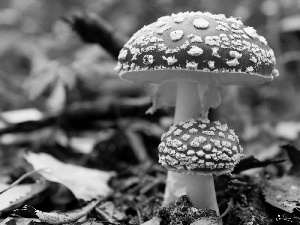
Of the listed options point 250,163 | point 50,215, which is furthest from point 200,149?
point 50,215

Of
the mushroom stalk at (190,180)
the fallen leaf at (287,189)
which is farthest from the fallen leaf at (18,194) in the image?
the fallen leaf at (287,189)

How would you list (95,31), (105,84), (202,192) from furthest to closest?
1. (105,84)
2. (95,31)
3. (202,192)

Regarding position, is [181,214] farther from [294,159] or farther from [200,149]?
[294,159]

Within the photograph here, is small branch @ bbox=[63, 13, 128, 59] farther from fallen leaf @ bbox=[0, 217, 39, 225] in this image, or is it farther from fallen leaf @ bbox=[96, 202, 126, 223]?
fallen leaf @ bbox=[0, 217, 39, 225]

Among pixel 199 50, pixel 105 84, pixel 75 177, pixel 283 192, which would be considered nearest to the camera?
pixel 199 50

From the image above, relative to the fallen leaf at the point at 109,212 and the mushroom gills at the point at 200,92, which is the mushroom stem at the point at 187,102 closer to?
the mushroom gills at the point at 200,92

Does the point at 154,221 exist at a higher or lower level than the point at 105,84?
lower

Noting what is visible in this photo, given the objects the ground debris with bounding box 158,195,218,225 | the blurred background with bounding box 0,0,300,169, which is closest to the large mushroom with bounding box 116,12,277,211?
the ground debris with bounding box 158,195,218,225
